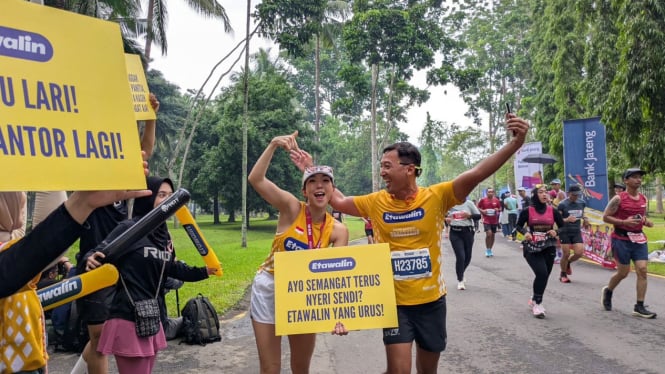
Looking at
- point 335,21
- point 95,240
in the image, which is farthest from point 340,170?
point 95,240

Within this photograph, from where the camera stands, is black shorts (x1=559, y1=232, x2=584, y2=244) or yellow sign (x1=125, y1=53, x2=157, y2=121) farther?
black shorts (x1=559, y1=232, x2=584, y2=244)

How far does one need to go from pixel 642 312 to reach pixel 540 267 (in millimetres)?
1449

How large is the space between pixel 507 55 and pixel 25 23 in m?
48.8

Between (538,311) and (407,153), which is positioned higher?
(407,153)

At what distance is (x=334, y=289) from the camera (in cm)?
342

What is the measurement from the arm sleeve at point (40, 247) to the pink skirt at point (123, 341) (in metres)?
1.63

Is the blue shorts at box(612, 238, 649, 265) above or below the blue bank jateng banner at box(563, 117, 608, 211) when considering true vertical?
below

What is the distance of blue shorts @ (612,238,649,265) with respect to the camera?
7715mm

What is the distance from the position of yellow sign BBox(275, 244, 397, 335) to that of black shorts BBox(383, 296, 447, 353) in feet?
1.16

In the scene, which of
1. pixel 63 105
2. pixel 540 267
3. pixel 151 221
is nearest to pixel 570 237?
pixel 540 267

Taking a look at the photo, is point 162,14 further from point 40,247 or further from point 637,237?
point 40,247

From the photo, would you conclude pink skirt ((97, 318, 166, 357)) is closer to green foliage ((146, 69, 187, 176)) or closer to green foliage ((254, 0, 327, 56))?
green foliage ((254, 0, 327, 56))

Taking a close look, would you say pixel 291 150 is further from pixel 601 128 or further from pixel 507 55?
pixel 507 55

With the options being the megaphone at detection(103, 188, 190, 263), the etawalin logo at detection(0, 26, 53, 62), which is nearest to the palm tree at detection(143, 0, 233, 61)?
the megaphone at detection(103, 188, 190, 263)
